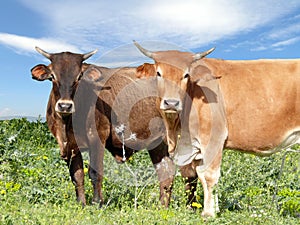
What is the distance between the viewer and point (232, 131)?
6.28 metres

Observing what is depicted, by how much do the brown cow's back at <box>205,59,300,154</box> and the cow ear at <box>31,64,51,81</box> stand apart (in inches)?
92.3

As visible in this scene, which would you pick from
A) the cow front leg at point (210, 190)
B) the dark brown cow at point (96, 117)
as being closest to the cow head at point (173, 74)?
the cow front leg at point (210, 190)

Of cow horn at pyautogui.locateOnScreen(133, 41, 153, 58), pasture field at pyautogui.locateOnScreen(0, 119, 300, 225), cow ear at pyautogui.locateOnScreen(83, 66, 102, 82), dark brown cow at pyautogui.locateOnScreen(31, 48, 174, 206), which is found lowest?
pasture field at pyautogui.locateOnScreen(0, 119, 300, 225)

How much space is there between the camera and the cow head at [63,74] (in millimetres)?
6277

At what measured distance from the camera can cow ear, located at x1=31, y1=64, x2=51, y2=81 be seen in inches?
261

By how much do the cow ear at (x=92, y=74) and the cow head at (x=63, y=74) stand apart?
0.09 m

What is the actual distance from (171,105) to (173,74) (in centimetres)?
45

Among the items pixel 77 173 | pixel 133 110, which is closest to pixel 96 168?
pixel 77 173

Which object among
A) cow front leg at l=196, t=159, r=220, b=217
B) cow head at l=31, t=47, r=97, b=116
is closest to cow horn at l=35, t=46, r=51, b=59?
cow head at l=31, t=47, r=97, b=116

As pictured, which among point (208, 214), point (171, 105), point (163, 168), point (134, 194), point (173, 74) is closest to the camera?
point (171, 105)

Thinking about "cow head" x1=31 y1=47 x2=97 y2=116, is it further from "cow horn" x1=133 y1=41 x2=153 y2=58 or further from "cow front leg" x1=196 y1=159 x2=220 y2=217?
"cow front leg" x1=196 y1=159 x2=220 y2=217

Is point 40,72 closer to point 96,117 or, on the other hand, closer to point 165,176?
point 96,117

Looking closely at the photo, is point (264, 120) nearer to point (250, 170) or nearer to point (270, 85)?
point (270, 85)

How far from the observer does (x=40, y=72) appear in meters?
6.68
